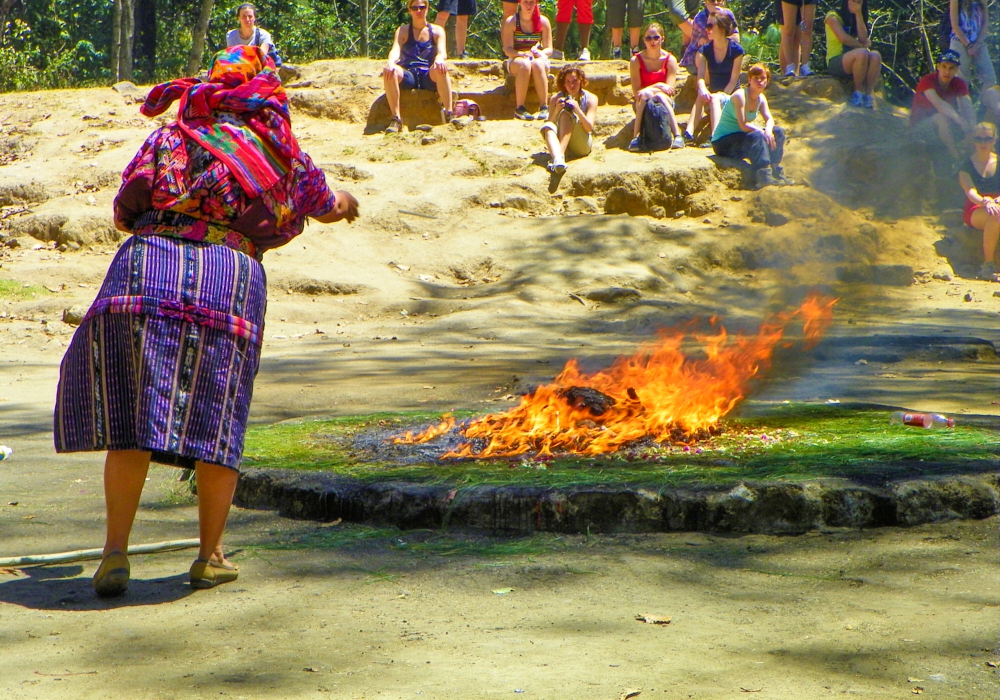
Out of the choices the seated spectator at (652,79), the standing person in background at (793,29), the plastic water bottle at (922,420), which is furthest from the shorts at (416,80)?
the plastic water bottle at (922,420)

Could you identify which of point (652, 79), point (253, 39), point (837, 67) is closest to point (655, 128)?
point (652, 79)

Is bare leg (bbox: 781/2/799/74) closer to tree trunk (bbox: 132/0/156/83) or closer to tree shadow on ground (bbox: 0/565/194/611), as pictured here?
tree shadow on ground (bbox: 0/565/194/611)

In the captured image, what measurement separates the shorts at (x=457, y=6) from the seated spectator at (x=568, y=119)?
253 cm

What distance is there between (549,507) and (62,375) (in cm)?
164

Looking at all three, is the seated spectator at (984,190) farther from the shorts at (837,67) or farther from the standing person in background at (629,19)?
the standing person in background at (629,19)

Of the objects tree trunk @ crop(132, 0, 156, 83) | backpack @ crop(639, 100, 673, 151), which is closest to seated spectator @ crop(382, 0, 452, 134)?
backpack @ crop(639, 100, 673, 151)

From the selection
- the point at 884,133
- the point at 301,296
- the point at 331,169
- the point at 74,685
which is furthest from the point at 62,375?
the point at 884,133

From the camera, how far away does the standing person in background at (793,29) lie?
14195mm

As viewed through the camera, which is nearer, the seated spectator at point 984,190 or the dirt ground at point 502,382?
the dirt ground at point 502,382

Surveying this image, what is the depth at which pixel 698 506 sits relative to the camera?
3531 millimetres

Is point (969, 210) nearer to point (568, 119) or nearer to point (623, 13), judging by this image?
point (568, 119)

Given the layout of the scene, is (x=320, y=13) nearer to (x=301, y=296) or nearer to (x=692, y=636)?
(x=301, y=296)

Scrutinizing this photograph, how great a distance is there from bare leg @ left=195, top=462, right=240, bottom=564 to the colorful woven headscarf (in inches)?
33.6

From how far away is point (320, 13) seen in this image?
27.9 meters
